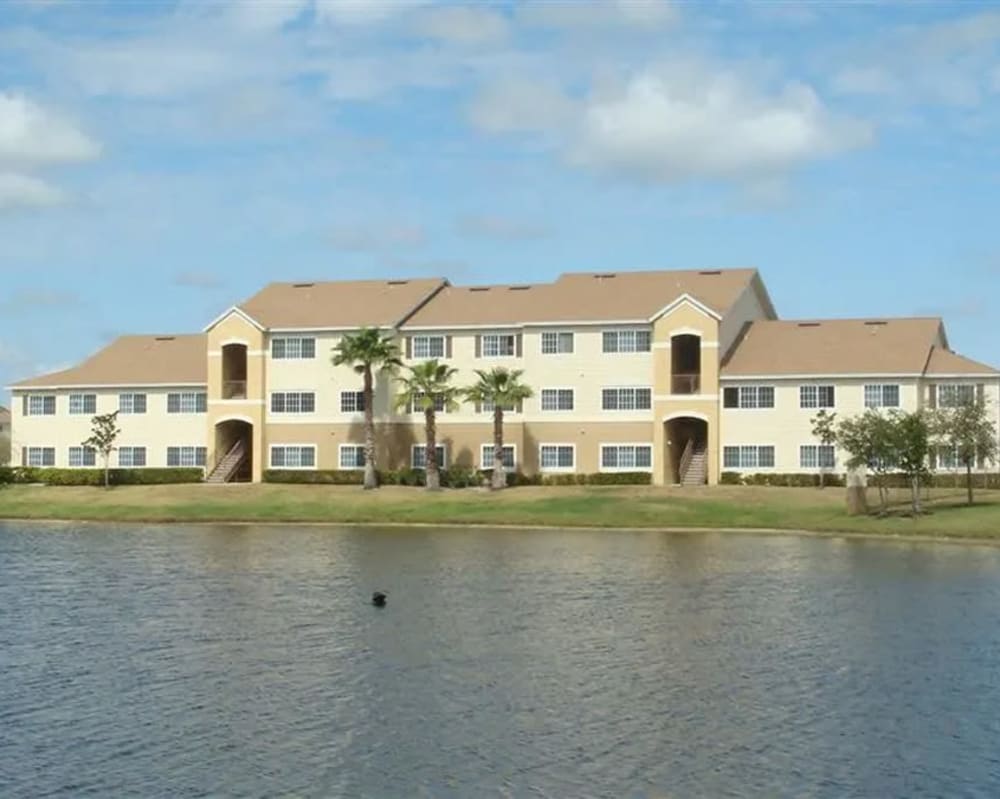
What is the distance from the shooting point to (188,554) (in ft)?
176

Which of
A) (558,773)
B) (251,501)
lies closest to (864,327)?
(251,501)

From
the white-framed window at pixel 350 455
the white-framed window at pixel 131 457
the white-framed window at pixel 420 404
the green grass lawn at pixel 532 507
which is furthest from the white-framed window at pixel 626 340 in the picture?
the white-framed window at pixel 131 457

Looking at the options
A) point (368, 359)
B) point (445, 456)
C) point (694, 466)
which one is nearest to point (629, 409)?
point (694, 466)

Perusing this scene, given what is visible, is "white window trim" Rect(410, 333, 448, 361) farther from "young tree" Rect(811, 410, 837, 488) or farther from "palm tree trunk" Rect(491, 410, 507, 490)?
"young tree" Rect(811, 410, 837, 488)

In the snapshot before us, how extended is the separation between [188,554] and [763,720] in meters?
31.8

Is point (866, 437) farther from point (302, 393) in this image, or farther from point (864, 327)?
point (302, 393)

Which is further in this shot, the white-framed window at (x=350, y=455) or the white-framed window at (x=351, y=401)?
the white-framed window at (x=351, y=401)

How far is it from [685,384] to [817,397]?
274 inches

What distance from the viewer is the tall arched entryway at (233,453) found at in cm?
8531

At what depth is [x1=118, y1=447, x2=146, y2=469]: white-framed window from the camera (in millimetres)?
89125

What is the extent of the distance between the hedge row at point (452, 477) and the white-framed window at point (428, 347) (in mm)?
6770

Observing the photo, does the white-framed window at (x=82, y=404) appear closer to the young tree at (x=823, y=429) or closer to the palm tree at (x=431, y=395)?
the palm tree at (x=431, y=395)

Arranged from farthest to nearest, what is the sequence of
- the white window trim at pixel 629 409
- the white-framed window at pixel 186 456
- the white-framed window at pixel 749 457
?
the white-framed window at pixel 186 456
the white window trim at pixel 629 409
the white-framed window at pixel 749 457

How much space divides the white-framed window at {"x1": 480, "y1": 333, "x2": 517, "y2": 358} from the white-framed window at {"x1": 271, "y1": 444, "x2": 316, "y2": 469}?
11.3m
